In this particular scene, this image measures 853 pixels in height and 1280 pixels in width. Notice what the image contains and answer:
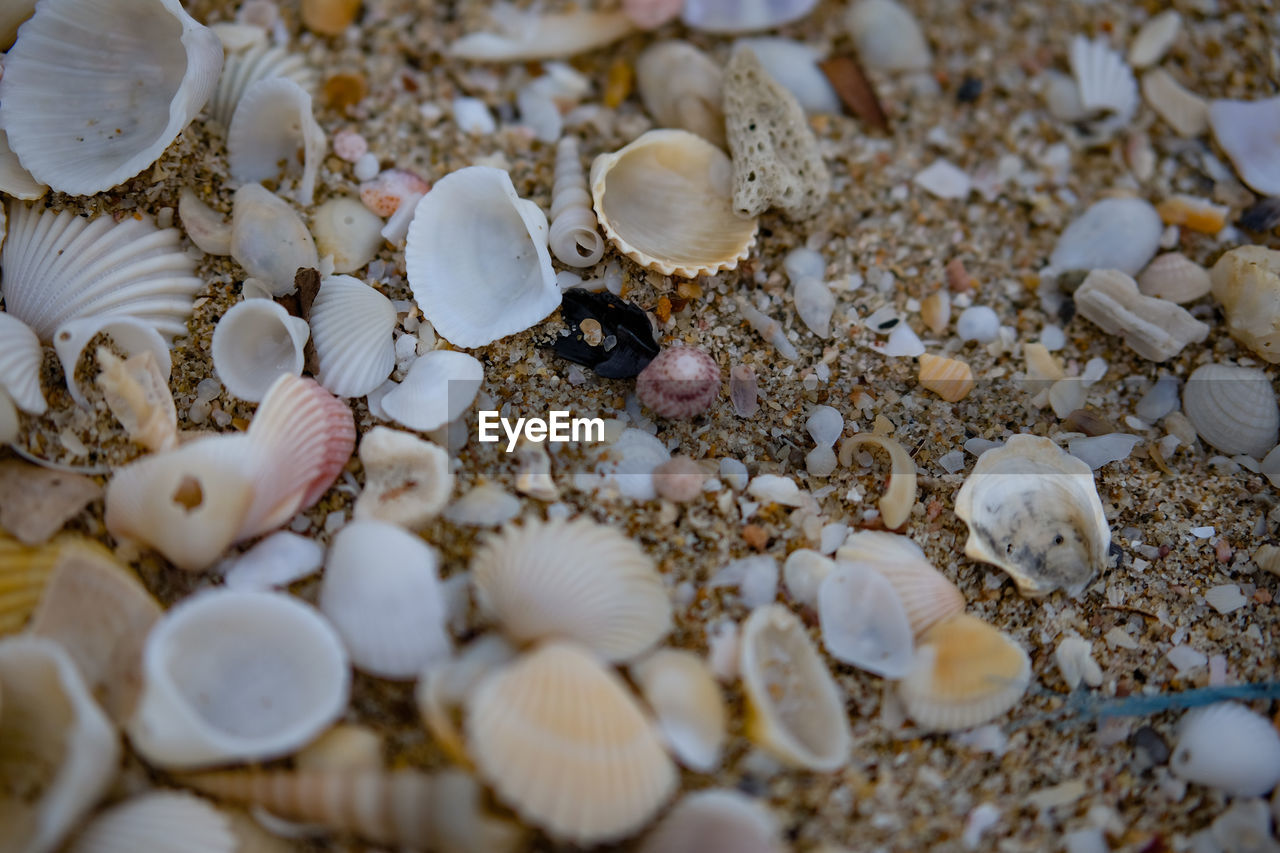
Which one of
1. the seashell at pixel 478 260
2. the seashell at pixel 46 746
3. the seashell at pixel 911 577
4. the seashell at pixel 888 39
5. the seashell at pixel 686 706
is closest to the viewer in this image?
the seashell at pixel 46 746

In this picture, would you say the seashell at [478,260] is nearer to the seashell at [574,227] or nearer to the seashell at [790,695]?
the seashell at [574,227]

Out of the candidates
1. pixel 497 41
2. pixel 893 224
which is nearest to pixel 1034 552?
pixel 893 224

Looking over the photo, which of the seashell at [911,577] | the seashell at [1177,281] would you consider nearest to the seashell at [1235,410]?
the seashell at [1177,281]

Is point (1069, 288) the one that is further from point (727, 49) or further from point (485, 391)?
point (485, 391)

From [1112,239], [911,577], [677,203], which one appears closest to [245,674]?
[911,577]

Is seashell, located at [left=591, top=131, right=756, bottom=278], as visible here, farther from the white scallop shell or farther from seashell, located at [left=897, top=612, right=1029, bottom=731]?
seashell, located at [left=897, top=612, right=1029, bottom=731]

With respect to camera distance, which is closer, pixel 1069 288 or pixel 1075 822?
pixel 1075 822
